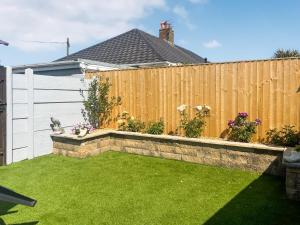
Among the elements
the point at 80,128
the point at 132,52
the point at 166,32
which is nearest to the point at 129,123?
the point at 80,128

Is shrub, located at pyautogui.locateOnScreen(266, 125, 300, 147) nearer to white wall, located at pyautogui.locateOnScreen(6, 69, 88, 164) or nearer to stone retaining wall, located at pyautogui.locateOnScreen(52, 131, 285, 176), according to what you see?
stone retaining wall, located at pyautogui.locateOnScreen(52, 131, 285, 176)

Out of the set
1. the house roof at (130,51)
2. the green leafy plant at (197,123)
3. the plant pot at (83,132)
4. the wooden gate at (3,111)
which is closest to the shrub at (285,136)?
the green leafy plant at (197,123)

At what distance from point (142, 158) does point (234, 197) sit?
3.18 metres

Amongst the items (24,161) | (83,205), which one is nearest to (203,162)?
(83,205)

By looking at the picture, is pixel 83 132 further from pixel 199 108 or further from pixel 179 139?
pixel 199 108

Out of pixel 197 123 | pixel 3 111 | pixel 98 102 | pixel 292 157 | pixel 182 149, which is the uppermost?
pixel 98 102

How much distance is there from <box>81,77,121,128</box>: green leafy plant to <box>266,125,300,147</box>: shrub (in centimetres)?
461

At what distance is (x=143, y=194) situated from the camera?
5.36 meters

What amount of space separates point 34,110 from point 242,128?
16.9ft

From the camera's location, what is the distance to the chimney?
21125mm

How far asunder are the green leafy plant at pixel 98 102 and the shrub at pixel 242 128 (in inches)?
147

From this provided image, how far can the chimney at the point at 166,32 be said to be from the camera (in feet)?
69.3

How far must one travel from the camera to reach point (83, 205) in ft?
16.1

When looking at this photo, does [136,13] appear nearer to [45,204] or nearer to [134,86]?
[134,86]
